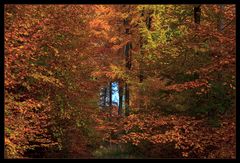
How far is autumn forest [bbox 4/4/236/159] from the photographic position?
40.8 ft

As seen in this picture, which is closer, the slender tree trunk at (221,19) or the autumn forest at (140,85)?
the autumn forest at (140,85)

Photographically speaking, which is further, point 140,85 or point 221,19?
point 140,85

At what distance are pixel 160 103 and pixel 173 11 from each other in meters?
3.98

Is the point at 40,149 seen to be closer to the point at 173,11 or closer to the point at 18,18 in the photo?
the point at 18,18

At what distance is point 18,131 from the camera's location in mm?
12773

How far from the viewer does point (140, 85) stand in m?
17.4

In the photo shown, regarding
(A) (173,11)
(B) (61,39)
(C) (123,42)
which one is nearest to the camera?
(A) (173,11)

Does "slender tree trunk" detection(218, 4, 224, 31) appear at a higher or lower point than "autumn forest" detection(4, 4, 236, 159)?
higher

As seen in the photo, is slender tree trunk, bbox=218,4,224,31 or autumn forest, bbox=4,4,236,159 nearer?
autumn forest, bbox=4,4,236,159

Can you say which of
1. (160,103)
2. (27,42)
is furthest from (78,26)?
(160,103)

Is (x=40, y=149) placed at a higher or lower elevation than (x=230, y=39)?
lower

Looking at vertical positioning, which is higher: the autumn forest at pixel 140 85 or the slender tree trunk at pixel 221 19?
the slender tree trunk at pixel 221 19

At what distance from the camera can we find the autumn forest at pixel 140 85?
40.8 feet

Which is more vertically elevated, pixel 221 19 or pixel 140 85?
pixel 221 19
